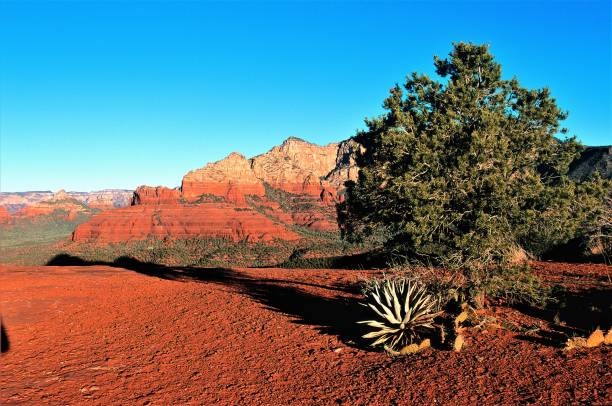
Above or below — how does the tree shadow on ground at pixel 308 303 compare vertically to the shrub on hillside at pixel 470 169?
below

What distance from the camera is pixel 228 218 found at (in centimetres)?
9256

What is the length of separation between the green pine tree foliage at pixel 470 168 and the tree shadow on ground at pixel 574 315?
1.62m

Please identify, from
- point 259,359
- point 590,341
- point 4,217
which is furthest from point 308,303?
point 4,217

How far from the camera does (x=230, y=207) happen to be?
10300 centimetres

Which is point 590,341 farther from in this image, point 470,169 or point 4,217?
point 4,217

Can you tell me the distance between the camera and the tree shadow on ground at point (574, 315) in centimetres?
739

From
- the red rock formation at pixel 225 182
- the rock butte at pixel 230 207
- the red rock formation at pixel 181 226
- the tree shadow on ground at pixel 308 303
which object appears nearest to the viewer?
the tree shadow on ground at pixel 308 303

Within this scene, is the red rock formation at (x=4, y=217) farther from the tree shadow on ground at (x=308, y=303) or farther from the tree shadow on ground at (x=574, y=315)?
the tree shadow on ground at (x=574, y=315)

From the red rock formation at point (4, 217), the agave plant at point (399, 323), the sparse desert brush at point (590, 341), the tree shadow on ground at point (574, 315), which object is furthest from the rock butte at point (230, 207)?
the red rock formation at point (4, 217)

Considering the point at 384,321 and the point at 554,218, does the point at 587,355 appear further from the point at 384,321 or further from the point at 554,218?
the point at 384,321

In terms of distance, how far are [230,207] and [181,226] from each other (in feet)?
55.5

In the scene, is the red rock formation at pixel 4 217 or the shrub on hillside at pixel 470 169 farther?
the red rock formation at pixel 4 217

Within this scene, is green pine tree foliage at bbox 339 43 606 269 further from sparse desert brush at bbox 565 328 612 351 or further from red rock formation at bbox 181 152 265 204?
red rock formation at bbox 181 152 265 204

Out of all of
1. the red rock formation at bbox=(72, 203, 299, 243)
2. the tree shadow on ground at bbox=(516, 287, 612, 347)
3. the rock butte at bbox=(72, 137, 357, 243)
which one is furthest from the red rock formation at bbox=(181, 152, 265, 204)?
the tree shadow on ground at bbox=(516, 287, 612, 347)
